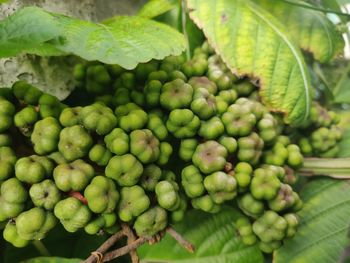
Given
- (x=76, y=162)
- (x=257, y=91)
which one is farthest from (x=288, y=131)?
(x=76, y=162)

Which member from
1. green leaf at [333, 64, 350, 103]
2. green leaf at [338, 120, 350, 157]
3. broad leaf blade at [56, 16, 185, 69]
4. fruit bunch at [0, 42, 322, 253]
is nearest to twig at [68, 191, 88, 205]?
fruit bunch at [0, 42, 322, 253]

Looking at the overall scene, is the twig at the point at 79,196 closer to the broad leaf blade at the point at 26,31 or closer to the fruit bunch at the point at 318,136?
the broad leaf blade at the point at 26,31

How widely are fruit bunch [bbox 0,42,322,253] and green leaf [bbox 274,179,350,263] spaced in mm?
102

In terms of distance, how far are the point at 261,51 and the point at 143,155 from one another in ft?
0.96

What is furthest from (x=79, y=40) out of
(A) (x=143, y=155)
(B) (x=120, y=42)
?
(A) (x=143, y=155)

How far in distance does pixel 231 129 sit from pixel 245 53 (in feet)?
0.52

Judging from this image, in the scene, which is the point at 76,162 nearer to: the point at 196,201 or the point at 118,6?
the point at 196,201

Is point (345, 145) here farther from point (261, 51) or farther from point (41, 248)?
point (41, 248)

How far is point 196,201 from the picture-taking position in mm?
600

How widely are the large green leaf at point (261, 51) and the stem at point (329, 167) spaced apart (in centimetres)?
9

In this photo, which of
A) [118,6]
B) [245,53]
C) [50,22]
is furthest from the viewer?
[118,6]

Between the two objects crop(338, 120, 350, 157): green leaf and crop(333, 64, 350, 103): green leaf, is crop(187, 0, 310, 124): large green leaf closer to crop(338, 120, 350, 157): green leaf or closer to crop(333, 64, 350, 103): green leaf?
crop(338, 120, 350, 157): green leaf

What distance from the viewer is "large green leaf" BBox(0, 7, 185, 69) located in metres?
0.51

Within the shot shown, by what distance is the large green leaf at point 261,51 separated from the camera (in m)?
0.70
